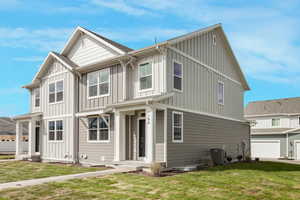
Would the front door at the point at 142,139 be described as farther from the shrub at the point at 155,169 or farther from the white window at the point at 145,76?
the shrub at the point at 155,169

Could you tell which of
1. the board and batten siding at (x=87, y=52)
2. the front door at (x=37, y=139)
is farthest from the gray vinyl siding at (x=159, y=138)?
the front door at (x=37, y=139)

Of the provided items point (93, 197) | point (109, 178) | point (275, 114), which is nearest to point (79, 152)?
point (109, 178)

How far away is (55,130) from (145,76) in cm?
837

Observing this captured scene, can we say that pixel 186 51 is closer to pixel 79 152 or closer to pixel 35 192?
pixel 79 152

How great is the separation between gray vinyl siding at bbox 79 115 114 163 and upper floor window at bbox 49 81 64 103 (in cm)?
284

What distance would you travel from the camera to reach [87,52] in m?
18.5

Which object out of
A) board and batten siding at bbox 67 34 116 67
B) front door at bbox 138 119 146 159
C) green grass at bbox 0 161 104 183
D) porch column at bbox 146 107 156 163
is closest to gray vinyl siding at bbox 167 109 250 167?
porch column at bbox 146 107 156 163

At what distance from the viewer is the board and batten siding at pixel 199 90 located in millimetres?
14828

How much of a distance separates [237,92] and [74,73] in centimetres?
1248

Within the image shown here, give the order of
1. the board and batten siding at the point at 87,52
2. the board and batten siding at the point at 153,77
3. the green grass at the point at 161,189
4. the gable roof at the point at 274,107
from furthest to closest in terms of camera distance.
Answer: the gable roof at the point at 274,107 → the board and batten siding at the point at 87,52 → the board and batten siding at the point at 153,77 → the green grass at the point at 161,189

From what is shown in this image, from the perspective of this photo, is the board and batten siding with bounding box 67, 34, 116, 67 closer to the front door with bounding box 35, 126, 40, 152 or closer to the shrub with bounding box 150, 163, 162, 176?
the front door with bounding box 35, 126, 40, 152

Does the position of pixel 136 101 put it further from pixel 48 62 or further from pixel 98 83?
pixel 48 62

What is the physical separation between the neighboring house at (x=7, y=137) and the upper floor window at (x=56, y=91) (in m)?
15.0

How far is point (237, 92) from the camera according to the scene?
23250mm
